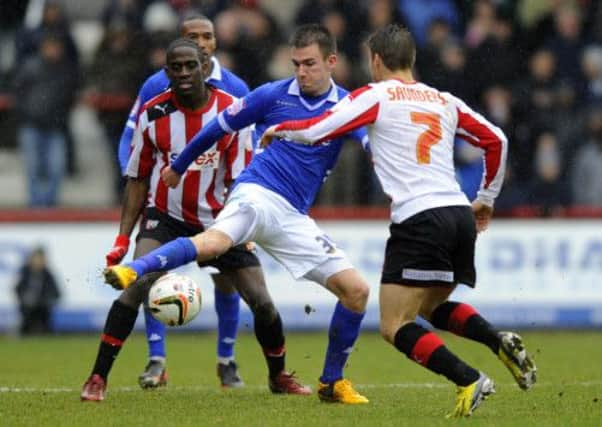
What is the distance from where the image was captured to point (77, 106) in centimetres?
1847

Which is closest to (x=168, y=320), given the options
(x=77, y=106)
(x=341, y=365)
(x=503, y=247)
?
(x=341, y=365)

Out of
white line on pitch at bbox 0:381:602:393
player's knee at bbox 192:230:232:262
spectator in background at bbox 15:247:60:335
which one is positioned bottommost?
spectator in background at bbox 15:247:60:335

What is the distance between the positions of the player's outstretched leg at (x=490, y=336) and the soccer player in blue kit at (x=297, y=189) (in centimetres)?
64

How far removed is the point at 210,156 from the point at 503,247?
24.2 feet

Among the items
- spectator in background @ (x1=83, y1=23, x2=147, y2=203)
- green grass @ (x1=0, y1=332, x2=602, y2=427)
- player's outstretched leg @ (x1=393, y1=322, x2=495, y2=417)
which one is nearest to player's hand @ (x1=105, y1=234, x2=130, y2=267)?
green grass @ (x1=0, y1=332, x2=602, y2=427)

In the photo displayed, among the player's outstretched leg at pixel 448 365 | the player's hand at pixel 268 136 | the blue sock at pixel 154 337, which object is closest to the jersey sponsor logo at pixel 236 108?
the player's hand at pixel 268 136

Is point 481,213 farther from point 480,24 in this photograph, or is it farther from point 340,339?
point 480,24

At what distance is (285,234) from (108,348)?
4.37ft

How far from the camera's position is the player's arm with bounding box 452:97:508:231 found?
8406mm

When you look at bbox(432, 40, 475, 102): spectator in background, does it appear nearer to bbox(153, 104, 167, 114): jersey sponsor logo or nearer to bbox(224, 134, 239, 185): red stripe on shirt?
bbox(224, 134, 239, 185): red stripe on shirt

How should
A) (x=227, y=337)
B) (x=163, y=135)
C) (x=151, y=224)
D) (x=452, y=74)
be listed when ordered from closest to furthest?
(x=163, y=135) < (x=151, y=224) < (x=227, y=337) < (x=452, y=74)

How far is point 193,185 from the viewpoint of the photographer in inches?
394

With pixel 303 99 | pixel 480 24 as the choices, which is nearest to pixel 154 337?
pixel 303 99

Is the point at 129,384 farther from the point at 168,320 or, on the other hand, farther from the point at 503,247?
the point at 503,247
